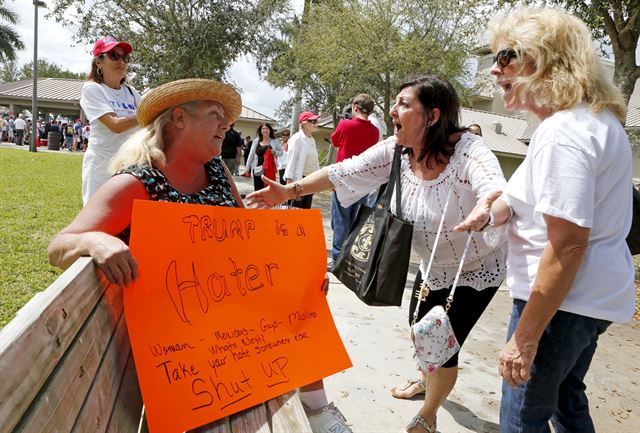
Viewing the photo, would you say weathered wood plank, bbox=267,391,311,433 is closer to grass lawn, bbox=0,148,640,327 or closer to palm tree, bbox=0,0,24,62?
grass lawn, bbox=0,148,640,327

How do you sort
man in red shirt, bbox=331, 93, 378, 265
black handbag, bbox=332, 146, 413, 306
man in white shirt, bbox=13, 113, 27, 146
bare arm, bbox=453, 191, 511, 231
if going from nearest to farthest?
bare arm, bbox=453, 191, 511, 231 → black handbag, bbox=332, 146, 413, 306 → man in red shirt, bbox=331, 93, 378, 265 → man in white shirt, bbox=13, 113, 27, 146

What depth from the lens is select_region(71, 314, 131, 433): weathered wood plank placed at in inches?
49.4

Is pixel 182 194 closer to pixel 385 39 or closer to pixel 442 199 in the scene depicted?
pixel 442 199

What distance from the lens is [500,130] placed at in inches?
1401

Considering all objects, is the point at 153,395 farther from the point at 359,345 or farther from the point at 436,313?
the point at 359,345

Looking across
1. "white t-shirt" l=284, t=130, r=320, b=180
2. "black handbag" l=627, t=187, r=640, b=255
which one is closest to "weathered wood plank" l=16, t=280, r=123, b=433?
"black handbag" l=627, t=187, r=640, b=255

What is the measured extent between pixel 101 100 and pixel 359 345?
257cm

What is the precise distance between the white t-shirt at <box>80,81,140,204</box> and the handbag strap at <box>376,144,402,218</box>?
1951 millimetres

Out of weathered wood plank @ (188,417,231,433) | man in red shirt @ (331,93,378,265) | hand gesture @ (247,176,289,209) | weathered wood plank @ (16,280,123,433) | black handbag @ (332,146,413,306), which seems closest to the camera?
weathered wood plank @ (16,280,123,433)

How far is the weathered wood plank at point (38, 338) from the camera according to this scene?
34.7 inches

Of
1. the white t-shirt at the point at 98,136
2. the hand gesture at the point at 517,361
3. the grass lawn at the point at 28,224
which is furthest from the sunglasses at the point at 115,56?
the hand gesture at the point at 517,361

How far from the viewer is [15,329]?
952 mm

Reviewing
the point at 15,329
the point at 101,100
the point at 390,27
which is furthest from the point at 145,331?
the point at 390,27

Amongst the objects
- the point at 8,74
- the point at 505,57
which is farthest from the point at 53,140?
the point at 8,74
